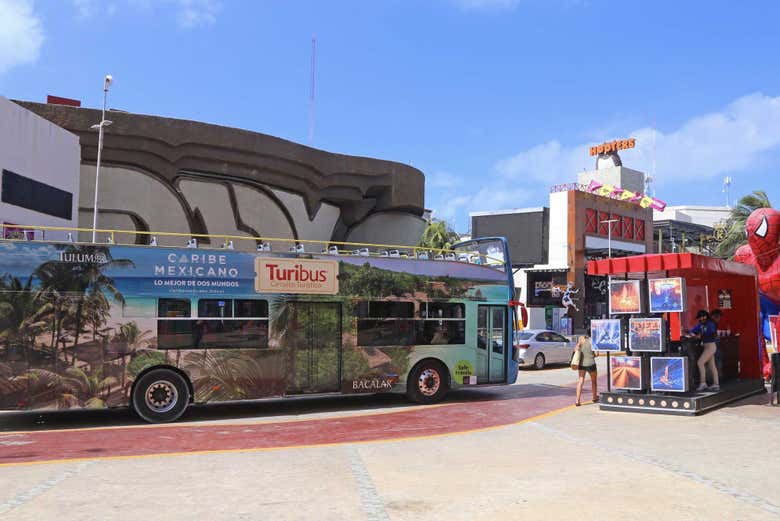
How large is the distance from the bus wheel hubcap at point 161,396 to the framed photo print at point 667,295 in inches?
361

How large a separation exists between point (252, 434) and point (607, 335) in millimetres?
7204

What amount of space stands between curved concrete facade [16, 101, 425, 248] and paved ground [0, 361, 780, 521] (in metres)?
21.9

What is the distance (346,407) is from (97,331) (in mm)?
5356

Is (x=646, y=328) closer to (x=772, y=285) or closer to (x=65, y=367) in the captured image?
(x=772, y=285)

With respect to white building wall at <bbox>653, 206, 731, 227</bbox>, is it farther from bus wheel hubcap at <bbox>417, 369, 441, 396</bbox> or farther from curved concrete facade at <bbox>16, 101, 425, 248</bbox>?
bus wheel hubcap at <bbox>417, 369, 441, 396</bbox>

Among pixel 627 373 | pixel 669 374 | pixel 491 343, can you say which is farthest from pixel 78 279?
pixel 669 374

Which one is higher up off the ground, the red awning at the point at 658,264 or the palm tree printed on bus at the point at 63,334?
the red awning at the point at 658,264

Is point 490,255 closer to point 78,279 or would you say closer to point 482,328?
point 482,328

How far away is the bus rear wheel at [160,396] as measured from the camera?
1161 centimetres

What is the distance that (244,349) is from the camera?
1230 centimetres

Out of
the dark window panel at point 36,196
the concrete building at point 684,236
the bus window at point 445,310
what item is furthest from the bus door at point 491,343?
the concrete building at point 684,236

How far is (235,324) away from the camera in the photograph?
12.3m

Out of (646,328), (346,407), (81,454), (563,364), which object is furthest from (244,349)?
(563,364)

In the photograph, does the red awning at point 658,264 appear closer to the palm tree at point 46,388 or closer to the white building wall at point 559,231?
the palm tree at point 46,388
